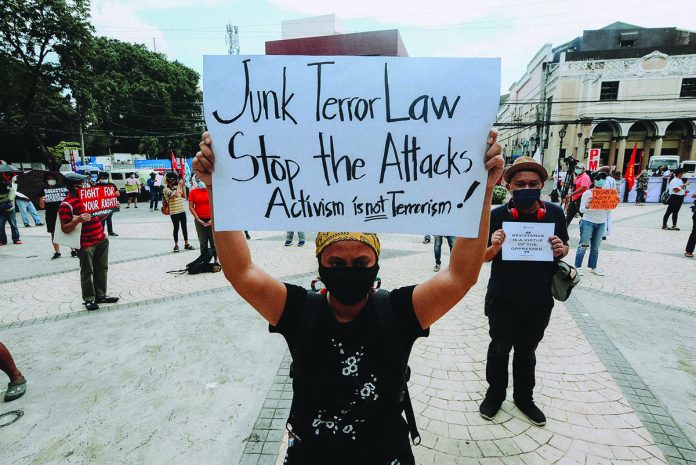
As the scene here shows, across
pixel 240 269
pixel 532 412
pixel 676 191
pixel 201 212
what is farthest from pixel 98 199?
pixel 676 191

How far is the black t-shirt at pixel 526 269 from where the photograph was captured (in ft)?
9.39

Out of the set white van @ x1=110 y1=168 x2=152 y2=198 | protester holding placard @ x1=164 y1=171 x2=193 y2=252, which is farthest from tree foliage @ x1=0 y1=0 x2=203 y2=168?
protester holding placard @ x1=164 y1=171 x2=193 y2=252

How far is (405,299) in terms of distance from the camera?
1.59 meters

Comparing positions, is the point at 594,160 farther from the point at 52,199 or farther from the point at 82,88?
the point at 82,88

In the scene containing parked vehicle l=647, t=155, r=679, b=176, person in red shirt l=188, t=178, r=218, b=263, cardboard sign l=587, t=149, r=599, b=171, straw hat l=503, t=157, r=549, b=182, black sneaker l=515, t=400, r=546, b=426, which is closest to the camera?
straw hat l=503, t=157, r=549, b=182

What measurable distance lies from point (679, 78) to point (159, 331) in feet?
152

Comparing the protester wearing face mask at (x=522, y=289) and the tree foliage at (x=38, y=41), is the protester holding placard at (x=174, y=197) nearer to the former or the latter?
the protester wearing face mask at (x=522, y=289)

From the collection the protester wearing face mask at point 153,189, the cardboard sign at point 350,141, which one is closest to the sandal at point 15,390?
the cardboard sign at point 350,141

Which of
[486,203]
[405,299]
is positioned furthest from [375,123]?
[405,299]

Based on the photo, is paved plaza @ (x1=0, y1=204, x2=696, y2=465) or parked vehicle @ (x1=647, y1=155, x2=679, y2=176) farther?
parked vehicle @ (x1=647, y1=155, x2=679, y2=176)

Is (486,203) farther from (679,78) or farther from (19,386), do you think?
(679,78)

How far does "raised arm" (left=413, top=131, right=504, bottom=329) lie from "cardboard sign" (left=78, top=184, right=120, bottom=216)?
221 inches

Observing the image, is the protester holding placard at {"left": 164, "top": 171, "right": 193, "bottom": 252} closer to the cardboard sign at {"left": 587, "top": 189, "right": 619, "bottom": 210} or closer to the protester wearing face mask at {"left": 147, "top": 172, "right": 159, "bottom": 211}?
the cardboard sign at {"left": 587, "top": 189, "right": 619, "bottom": 210}

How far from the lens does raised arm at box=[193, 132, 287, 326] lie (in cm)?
152
